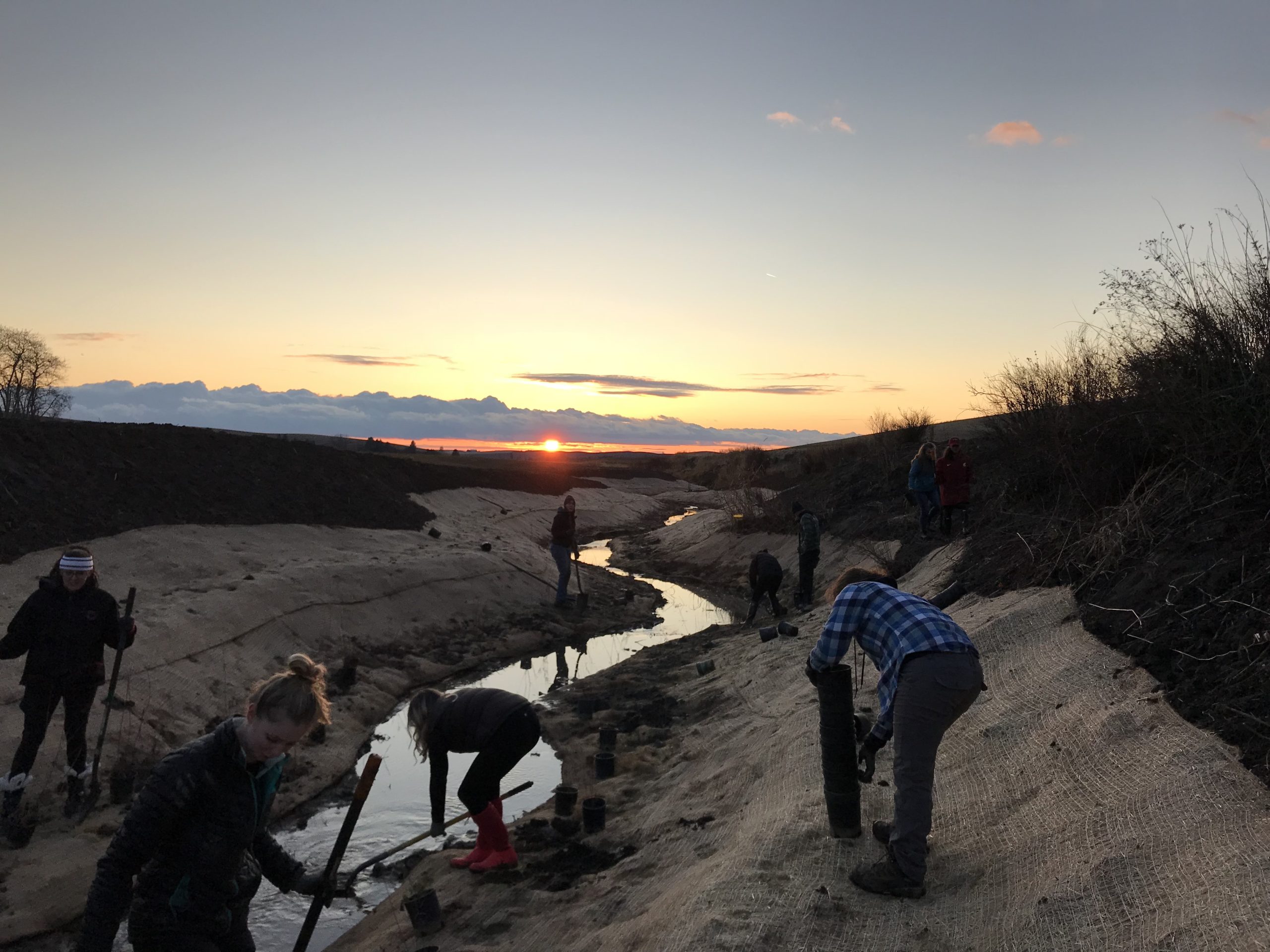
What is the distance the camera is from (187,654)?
1123 cm

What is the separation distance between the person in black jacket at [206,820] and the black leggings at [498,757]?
9.90 ft

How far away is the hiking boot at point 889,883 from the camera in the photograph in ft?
15.3

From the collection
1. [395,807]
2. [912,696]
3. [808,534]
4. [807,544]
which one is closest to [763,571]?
[807,544]

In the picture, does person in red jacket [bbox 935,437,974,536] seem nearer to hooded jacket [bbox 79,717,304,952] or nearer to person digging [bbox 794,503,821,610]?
person digging [bbox 794,503,821,610]

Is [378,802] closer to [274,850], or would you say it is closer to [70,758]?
[70,758]

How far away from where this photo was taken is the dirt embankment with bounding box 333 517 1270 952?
4113 millimetres

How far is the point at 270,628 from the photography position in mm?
13273

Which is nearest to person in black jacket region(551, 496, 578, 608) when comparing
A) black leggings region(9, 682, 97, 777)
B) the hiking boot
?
black leggings region(9, 682, 97, 777)

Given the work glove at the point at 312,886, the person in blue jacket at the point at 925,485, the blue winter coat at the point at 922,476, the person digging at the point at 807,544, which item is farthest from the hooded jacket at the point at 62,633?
the blue winter coat at the point at 922,476

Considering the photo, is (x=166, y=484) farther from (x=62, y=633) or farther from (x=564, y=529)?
(x=62, y=633)

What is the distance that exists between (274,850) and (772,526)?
23.0 meters

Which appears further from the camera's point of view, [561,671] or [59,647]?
[561,671]

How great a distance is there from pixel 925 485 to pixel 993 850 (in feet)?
37.9

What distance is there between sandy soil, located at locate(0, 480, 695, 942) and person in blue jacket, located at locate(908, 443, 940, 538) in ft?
21.3
